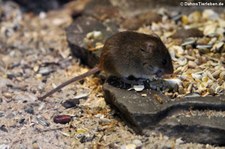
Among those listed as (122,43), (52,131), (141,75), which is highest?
(122,43)

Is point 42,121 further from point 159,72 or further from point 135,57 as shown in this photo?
point 159,72

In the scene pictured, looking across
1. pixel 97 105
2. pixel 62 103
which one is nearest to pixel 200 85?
pixel 97 105

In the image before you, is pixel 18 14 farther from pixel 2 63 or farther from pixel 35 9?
pixel 2 63

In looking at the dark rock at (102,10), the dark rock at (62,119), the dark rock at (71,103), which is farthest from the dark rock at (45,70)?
the dark rock at (62,119)

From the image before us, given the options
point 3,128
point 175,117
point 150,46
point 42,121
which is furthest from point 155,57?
point 3,128

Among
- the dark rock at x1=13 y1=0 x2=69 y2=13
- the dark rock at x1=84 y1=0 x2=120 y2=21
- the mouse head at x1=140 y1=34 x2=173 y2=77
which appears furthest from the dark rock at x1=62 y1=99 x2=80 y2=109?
the dark rock at x1=13 y1=0 x2=69 y2=13

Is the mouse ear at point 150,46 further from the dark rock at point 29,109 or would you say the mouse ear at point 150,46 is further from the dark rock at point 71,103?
the dark rock at point 29,109
